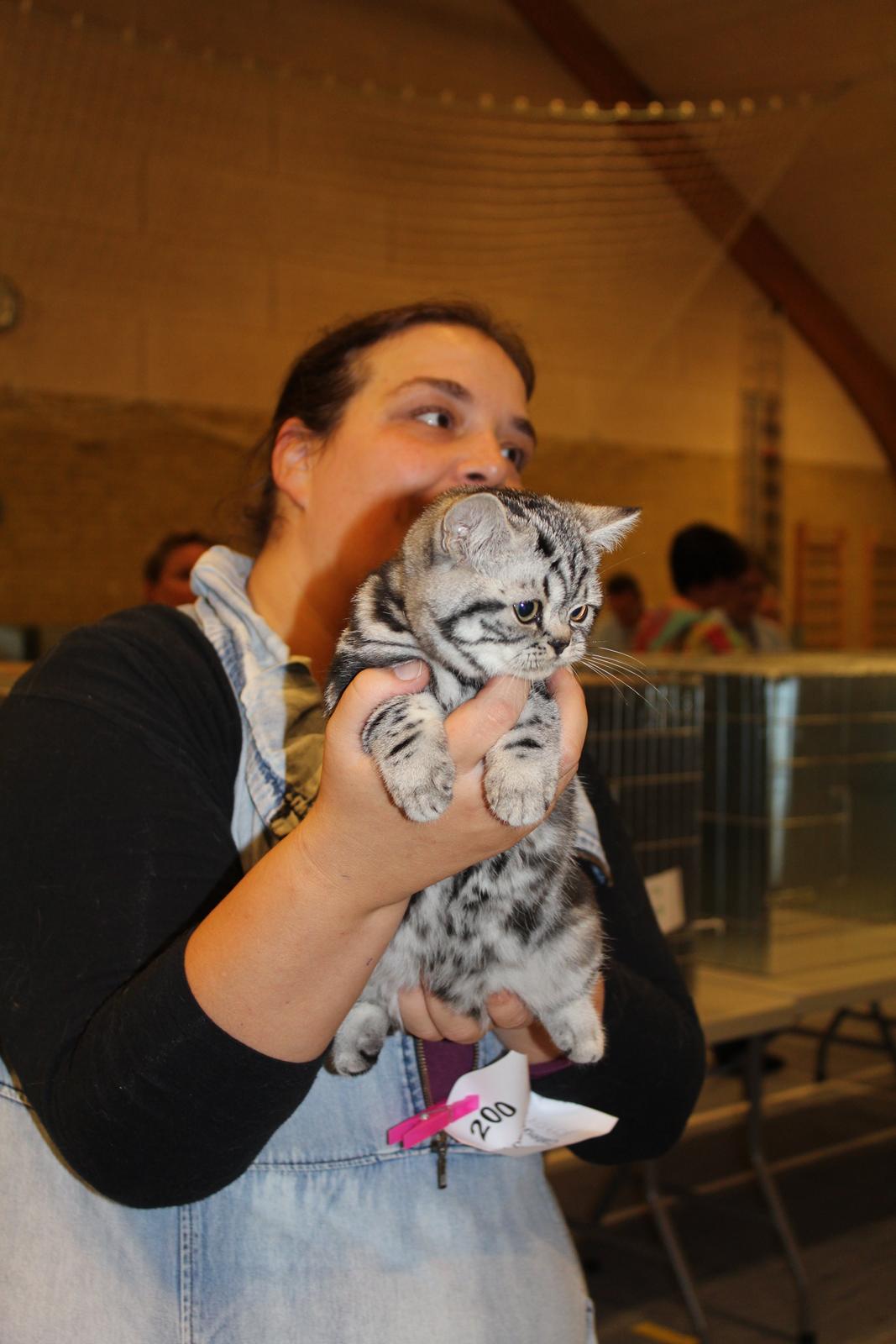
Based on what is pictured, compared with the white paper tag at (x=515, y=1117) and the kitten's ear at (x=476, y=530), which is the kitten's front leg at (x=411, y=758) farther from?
the white paper tag at (x=515, y=1117)

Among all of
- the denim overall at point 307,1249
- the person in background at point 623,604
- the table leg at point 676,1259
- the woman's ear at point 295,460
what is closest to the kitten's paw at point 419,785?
the denim overall at point 307,1249

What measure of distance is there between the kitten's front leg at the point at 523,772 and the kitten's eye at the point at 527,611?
11cm

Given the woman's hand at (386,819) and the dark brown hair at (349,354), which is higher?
the dark brown hair at (349,354)

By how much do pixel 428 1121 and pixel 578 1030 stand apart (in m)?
0.19

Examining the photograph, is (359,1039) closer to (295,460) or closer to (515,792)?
(515,792)

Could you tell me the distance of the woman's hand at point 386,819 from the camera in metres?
0.98

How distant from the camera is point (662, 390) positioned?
34.5 ft

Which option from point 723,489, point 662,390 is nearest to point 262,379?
point 662,390

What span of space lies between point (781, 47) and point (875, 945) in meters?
7.34

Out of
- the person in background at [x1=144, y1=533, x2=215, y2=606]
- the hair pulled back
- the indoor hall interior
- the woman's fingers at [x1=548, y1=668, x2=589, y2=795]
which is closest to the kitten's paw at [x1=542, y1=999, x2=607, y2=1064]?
the woman's fingers at [x1=548, y1=668, x2=589, y2=795]

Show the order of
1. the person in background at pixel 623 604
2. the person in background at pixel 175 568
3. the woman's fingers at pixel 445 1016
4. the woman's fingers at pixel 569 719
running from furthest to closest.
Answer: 1. the person in background at pixel 623 604
2. the person in background at pixel 175 568
3. the woman's fingers at pixel 445 1016
4. the woman's fingers at pixel 569 719

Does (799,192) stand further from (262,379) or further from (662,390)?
(262,379)

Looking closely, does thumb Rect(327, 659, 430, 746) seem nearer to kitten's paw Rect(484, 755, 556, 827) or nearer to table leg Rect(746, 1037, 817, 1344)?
kitten's paw Rect(484, 755, 556, 827)

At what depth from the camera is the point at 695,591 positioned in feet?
17.9
